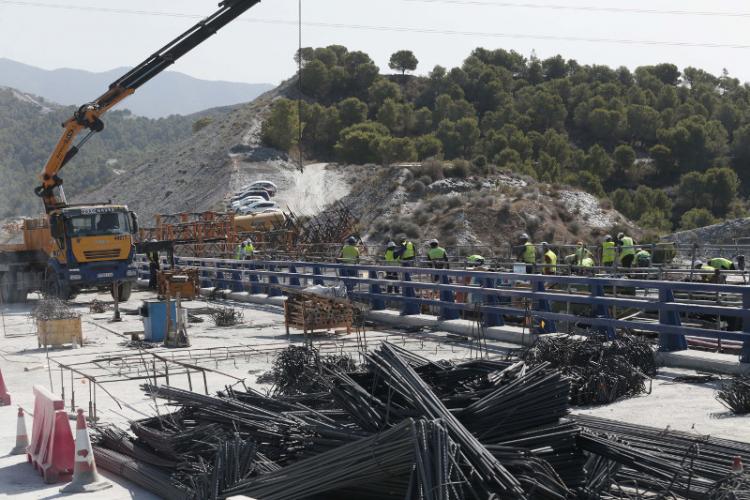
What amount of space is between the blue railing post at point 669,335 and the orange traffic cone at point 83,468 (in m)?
8.50

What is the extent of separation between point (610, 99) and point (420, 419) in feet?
427

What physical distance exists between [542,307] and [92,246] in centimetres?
1710

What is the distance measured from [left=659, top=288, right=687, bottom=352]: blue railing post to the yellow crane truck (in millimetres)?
18088

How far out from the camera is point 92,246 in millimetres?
29938

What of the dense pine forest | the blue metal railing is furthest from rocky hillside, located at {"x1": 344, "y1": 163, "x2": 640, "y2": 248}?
the blue metal railing

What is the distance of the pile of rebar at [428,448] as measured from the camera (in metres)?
6.68

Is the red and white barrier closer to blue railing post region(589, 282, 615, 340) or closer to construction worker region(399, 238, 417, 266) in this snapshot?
blue railing post region(589, 282, 615, 340)

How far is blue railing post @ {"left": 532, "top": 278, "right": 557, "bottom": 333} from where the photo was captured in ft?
55.1

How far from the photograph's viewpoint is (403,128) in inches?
4887

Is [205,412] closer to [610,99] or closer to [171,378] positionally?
[171,378]

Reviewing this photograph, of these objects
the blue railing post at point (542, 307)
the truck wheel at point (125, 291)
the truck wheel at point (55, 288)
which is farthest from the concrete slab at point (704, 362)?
the truck wheel at point (55, 288)

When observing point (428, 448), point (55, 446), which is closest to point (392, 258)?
point (55, 446)

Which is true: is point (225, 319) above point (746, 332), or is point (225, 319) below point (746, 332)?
below

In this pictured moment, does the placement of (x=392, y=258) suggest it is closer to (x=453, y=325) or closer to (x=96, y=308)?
(x=453, y=325)
